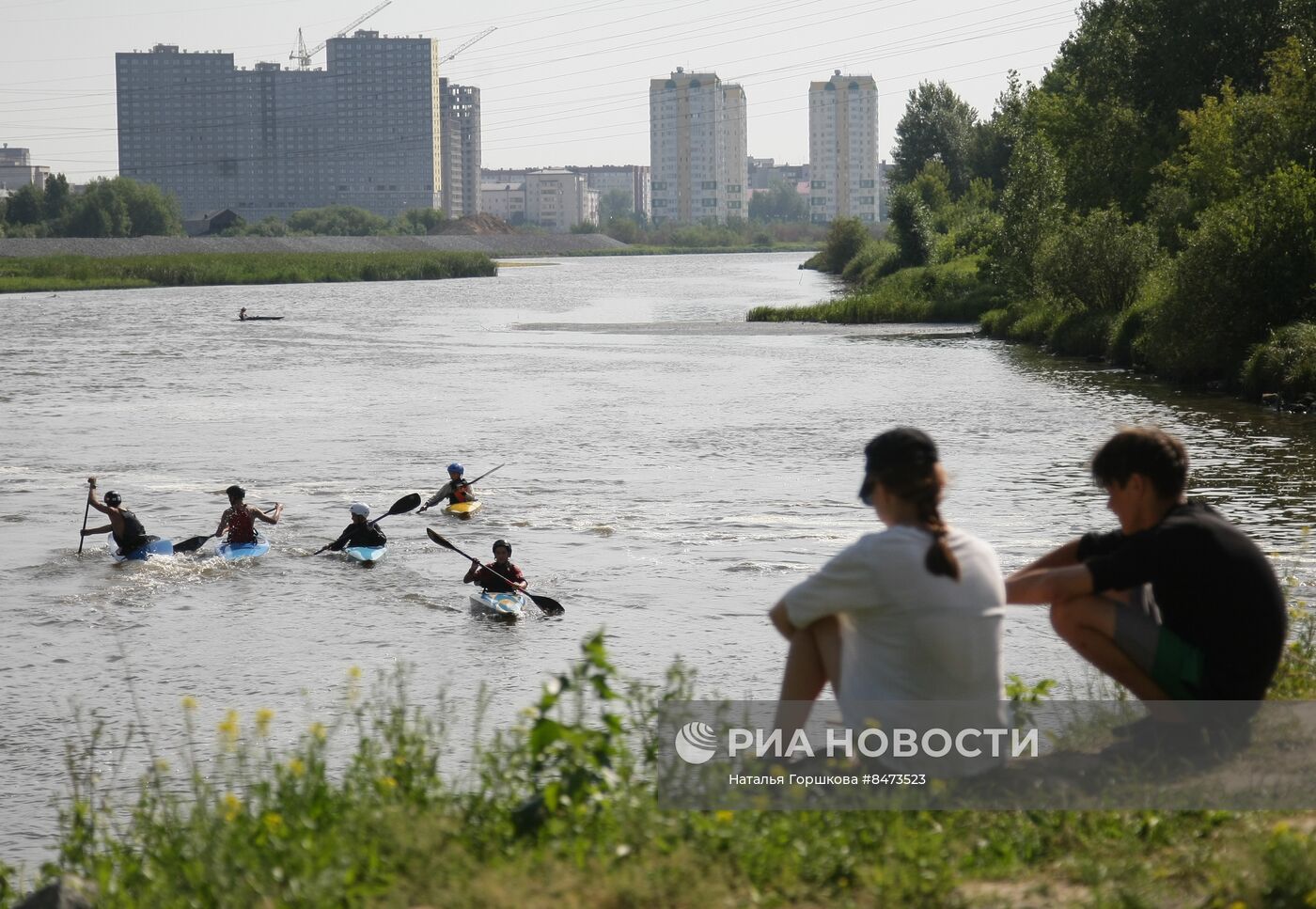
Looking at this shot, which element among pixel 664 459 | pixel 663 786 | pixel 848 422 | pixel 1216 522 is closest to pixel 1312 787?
pixel 1216 522

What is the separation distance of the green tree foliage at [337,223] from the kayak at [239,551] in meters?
155

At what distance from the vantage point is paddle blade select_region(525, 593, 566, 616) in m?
15.0

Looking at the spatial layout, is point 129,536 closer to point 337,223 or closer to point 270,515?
point 270,515

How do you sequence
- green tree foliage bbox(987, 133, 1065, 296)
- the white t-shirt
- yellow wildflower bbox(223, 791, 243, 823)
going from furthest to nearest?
green tree foliage bbox(987, 133, 1065, 296)
yellow wildflower bbox(223, 791, 243, 823)
the white t-shirt

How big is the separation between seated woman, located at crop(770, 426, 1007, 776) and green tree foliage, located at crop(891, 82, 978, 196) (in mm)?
103700

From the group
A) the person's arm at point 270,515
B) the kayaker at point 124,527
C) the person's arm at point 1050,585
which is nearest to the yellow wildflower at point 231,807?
the person's arm at point 1050,585

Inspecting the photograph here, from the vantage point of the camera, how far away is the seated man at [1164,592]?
5.54 metres

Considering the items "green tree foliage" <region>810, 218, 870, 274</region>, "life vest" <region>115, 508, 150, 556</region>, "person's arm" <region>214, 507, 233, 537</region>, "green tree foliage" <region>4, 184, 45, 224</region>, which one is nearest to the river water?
"life vest" <region>115, 508, 150, 556</region>

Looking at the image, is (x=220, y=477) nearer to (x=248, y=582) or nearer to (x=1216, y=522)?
(x=248, y=582)

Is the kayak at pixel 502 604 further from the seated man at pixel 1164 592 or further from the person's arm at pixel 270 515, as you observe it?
the seated man at pixel 1164 592

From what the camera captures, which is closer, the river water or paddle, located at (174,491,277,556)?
the river water

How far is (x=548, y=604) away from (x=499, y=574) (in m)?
0.56

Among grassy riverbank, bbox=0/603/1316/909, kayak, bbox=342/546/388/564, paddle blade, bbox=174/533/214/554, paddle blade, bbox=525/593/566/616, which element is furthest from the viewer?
paddle blade, bbox=174/533/214/554

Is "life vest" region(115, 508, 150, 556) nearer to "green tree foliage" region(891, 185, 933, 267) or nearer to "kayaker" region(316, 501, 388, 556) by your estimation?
"kayaker" region(316, 501, 388, 556)
